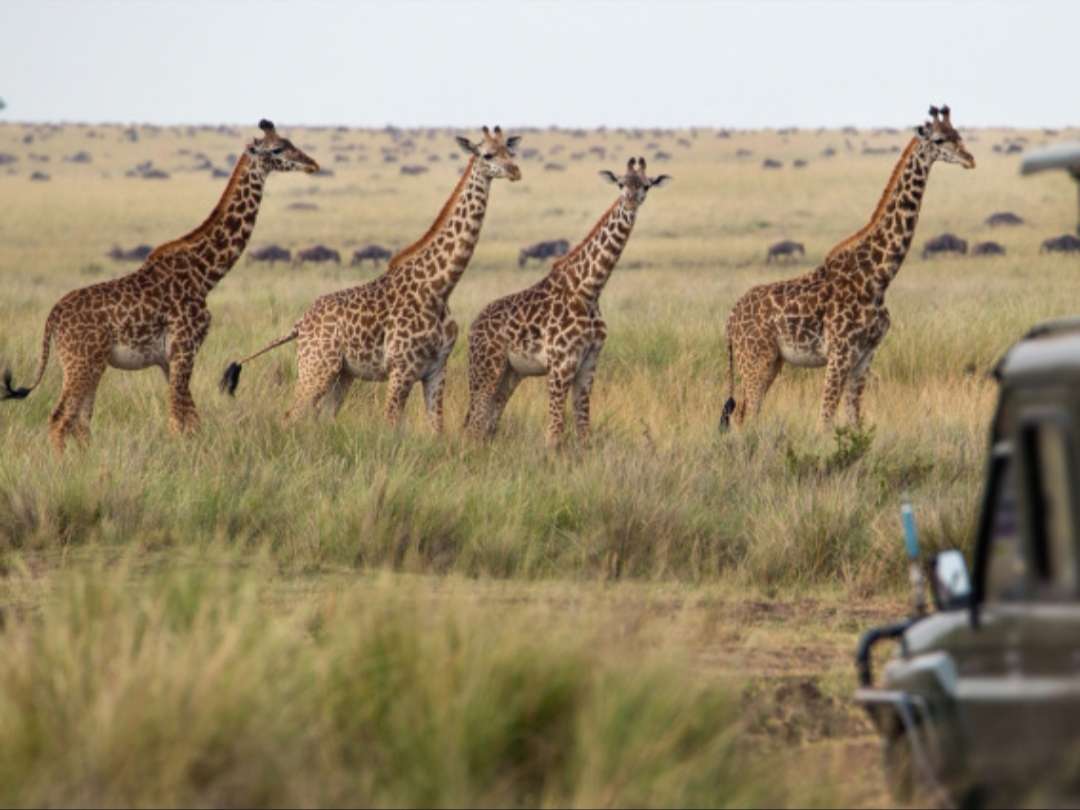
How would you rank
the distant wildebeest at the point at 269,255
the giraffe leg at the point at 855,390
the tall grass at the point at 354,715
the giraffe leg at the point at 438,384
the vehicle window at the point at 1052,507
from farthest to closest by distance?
the distant wildebeest at the point at 269,255
the giraffe leg at the point at 855,390
the giraffe leg at the point at 438,384
the tall grass at the point at 354,715
the vehicle window at the point at 1052,507

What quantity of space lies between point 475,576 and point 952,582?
554cm

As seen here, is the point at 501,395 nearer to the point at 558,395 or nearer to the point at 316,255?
the point at 558,395

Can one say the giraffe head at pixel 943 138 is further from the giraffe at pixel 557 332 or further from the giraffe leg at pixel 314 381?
the giraffe leg at pixel 314 381

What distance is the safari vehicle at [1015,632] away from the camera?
430 cm

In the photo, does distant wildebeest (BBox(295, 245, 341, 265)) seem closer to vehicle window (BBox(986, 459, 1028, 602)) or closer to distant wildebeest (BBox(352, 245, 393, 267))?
distant wildebeest (BBox(352, 245, 393, 267))

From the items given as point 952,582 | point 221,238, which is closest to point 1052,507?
point 952,582

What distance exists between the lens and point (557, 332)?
1381 cm

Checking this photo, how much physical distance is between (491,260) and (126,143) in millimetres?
69564

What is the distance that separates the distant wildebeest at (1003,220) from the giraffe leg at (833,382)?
35.6m

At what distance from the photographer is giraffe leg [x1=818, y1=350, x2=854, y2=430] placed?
14.4 metres

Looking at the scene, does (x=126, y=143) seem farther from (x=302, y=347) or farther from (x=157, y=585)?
(x=157, y=585)

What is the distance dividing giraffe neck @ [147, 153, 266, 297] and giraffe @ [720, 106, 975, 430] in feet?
11.1

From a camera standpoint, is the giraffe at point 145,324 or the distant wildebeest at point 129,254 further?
the distant wildebeest at point 129,254

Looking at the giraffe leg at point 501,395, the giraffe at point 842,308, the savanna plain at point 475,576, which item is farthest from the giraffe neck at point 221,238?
the giraffe at point 842,308
